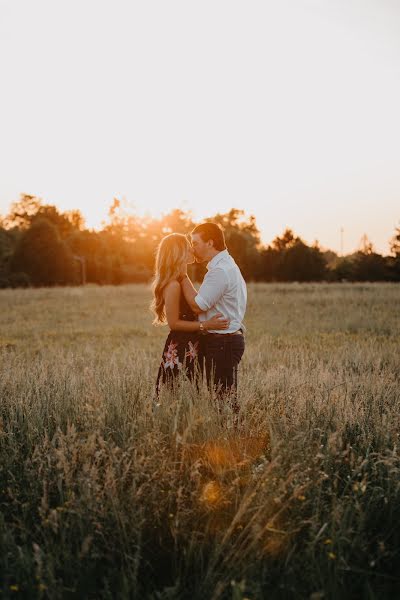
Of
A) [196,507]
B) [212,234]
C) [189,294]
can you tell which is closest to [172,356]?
[189,294]

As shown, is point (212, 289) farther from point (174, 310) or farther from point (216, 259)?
point (174, 310)

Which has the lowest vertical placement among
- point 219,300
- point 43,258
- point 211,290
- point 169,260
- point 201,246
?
point 219,300

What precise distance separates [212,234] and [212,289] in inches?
22.2

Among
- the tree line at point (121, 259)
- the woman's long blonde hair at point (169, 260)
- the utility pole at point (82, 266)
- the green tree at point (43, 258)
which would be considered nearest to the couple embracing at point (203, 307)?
the woman's long blonde hair at point (169, 260)

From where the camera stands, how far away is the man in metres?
4.78

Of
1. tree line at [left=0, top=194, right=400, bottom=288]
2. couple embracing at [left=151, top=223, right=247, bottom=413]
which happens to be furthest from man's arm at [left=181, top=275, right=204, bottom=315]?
tree line at [left=0, top=194, right=400, bottom=288]

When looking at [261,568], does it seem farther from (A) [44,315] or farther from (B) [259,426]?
(A) [44,315]

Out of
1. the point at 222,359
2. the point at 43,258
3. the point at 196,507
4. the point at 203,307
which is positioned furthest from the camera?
the point at 43,258

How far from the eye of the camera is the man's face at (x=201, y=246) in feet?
16.1

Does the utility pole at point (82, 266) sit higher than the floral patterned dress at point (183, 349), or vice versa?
the utility pole at point (82, 266)

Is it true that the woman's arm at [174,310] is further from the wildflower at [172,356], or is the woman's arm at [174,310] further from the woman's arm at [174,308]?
the wildflower at [172,356]

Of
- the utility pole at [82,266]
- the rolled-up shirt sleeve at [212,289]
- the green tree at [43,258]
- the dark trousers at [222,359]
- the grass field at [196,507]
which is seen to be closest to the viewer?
the grass field at [196,507]

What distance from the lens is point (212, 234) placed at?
4.93m

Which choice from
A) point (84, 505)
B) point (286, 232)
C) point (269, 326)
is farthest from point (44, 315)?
point (286, 232)
